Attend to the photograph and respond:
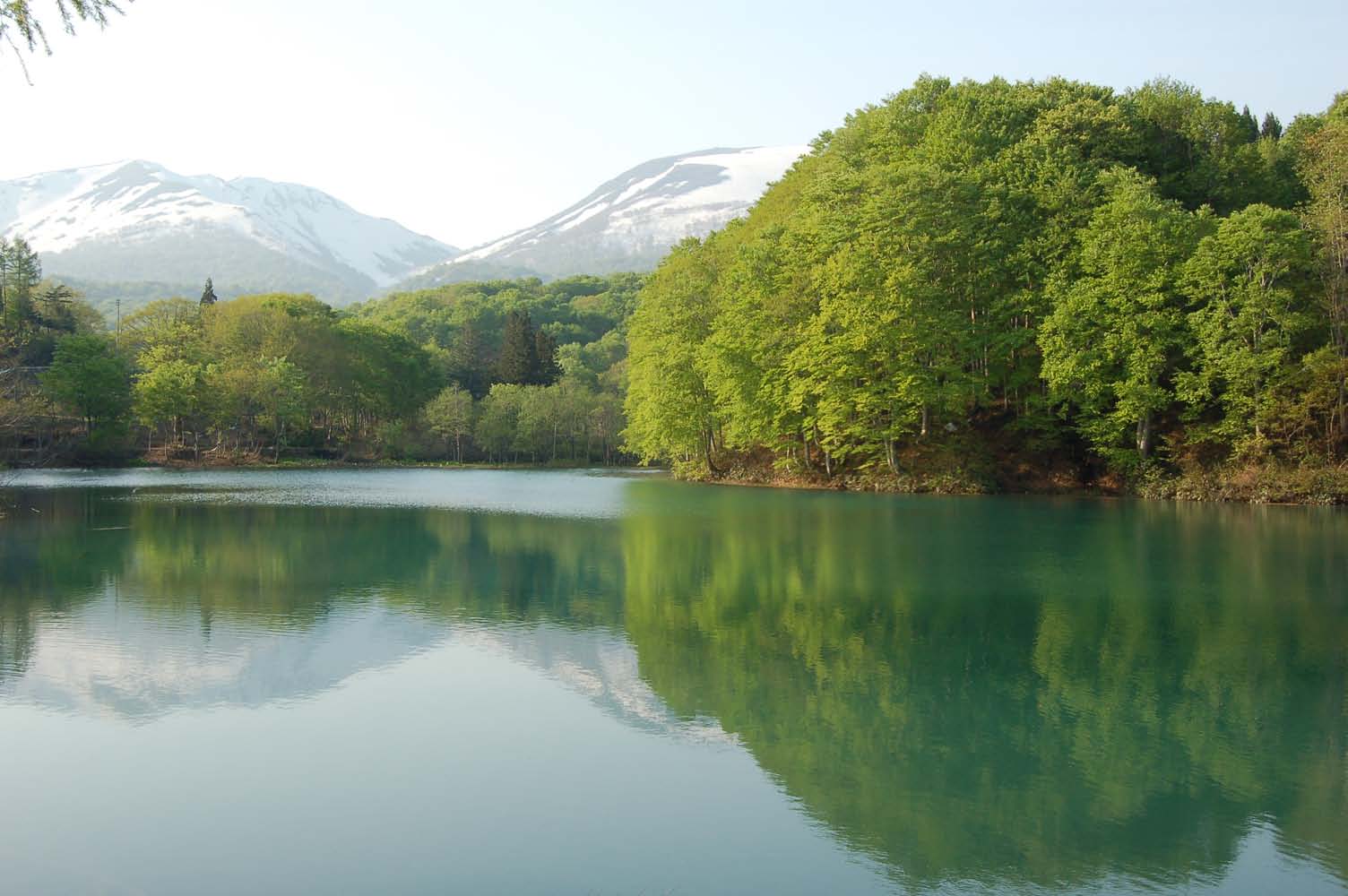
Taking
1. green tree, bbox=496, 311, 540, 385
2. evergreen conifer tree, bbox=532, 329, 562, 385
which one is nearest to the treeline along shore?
green tree, bbox=496, 311, 540, 385

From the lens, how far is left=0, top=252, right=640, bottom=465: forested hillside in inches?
2564

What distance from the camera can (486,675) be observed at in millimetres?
11727

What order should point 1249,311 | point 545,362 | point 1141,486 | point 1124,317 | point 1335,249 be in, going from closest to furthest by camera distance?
point 1249,311 → point 1335,249 → point 1124,317 → point 1141,486 → point 545,362

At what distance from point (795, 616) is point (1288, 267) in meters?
30.9

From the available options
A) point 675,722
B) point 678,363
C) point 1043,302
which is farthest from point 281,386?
point 675,722

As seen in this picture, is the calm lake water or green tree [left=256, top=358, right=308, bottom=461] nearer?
the calm lake water

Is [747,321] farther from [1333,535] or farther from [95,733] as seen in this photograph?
[95,733]

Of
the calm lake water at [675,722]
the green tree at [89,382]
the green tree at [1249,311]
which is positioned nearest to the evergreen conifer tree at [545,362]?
the green tree at [89,382]

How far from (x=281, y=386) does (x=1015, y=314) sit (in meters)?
50.8

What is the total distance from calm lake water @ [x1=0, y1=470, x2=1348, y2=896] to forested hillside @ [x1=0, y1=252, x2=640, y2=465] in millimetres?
46199

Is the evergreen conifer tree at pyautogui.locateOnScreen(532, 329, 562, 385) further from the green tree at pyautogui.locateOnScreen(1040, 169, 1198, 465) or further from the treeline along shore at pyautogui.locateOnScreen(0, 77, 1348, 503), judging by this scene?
the green tree at pyautogui.locateOnScreen(1040, 169, 1198, 465)

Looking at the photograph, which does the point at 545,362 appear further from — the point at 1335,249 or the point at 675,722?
the point at 675,722

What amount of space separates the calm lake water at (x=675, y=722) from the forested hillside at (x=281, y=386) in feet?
152

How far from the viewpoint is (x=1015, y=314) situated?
136 feet
